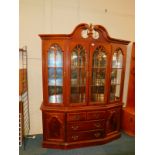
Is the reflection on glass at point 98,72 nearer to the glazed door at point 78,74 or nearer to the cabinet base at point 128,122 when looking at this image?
the glazed door at point 78,74

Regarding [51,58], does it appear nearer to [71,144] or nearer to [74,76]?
[74,76]

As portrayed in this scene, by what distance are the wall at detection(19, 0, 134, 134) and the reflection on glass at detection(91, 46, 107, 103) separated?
834 mm

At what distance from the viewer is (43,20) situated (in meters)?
3.20

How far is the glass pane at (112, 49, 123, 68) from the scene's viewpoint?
10.3ft

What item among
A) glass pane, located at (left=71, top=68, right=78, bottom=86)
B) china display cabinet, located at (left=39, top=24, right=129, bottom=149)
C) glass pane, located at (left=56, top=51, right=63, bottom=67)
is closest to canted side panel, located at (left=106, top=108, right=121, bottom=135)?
china display cabinet, located at (left=39, top=24, right=129, bottom=149)

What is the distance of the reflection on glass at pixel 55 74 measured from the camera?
2824 mm

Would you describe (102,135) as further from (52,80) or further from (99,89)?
(52,80)

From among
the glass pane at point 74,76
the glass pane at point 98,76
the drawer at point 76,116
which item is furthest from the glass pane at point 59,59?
the drawer at point 76,116

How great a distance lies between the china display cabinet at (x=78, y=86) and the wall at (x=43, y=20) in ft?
1.71

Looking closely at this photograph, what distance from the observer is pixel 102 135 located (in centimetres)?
309
